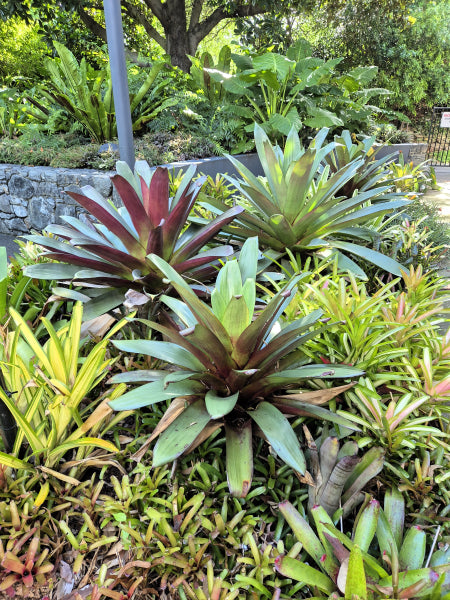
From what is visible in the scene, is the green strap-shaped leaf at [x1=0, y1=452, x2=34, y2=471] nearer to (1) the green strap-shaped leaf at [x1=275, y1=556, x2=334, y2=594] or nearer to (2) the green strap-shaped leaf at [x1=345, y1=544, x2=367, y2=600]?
(1) the green strap-shaped leaf at [x1=275, y1=556, x2=334, y2=594]

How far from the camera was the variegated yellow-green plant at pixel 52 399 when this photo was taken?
1262 mm

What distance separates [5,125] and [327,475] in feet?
25.1

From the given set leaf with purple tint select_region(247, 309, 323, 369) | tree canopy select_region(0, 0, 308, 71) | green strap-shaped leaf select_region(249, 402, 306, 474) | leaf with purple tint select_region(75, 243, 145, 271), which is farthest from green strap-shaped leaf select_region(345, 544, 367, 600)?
tree canopy select_region(0, 0, 308, 71)

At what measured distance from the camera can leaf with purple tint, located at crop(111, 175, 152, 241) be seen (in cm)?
174

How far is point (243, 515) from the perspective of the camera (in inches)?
47.4

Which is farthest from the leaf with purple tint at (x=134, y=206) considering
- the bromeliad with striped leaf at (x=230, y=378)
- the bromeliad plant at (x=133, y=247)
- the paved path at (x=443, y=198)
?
the paved path at (x=443, y=198)

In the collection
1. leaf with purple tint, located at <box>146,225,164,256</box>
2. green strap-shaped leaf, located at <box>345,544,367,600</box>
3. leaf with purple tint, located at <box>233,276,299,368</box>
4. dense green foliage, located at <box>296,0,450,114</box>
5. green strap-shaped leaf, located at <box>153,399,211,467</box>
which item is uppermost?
dense green foliage, located at <box>296,0,450,114</box>

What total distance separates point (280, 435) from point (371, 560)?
366 millimetres

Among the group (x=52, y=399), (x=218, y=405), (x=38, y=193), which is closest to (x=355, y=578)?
(x=218, y=405)

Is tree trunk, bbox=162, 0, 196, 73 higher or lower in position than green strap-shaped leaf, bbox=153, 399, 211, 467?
higher

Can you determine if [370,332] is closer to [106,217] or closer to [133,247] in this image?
[133,247]

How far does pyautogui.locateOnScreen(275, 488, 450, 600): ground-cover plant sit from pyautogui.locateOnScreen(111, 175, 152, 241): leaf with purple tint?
1.35 m

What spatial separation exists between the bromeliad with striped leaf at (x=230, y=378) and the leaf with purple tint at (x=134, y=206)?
0.54m

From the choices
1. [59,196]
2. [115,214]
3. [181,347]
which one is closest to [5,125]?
[59,196]
